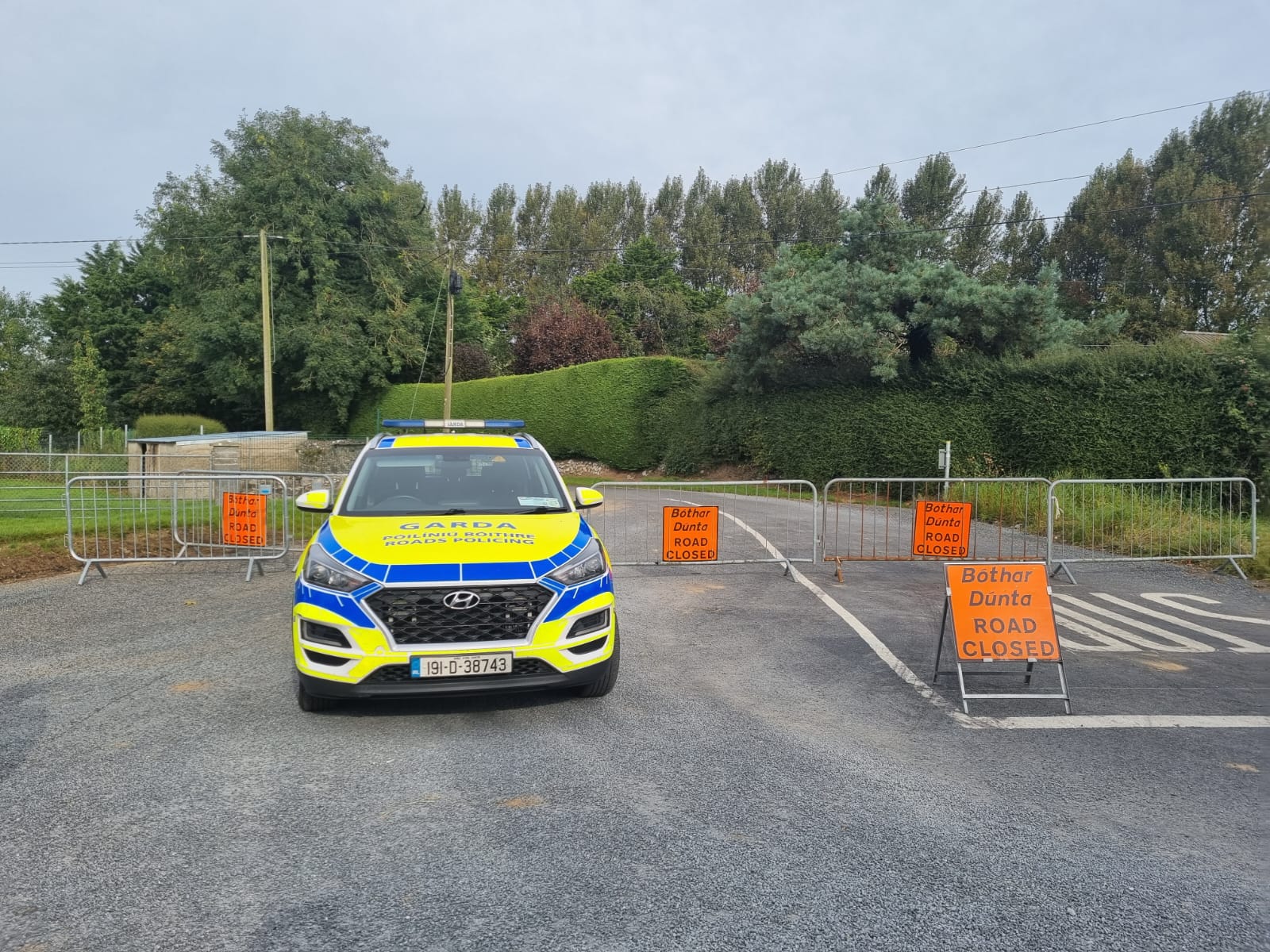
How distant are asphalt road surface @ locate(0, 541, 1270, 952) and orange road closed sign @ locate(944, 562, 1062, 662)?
38cm

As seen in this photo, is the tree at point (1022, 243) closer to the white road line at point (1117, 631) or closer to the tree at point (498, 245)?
the tree at point (498, 245)

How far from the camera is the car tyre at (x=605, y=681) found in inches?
215

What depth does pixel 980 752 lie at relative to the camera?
5012 millimetres

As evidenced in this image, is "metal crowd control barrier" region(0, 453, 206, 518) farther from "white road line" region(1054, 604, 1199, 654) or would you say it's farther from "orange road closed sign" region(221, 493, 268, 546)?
"white road line" region(1054, 604, 1199, 654)

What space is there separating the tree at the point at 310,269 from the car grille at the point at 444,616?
122ft

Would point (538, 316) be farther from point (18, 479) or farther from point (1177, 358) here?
point (1177, 358)

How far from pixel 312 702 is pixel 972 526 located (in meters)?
9.40

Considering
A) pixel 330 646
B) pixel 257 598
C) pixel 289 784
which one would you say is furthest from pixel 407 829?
pixel 257 598

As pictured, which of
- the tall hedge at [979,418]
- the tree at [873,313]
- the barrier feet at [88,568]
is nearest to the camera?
the barrier feet at [88,568]

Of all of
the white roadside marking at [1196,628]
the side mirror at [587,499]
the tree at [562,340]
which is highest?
the tree at [562,340]

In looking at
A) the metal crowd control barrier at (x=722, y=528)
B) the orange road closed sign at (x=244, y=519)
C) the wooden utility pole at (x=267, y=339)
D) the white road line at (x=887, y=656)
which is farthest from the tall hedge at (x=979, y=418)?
the orange road closed sign at (x=244, y=519)

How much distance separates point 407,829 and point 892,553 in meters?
9.80

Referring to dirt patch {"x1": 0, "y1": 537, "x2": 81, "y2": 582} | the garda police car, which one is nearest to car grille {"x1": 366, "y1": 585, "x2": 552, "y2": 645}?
the garda police car

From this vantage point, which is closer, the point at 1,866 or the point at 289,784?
the point at 1,866
